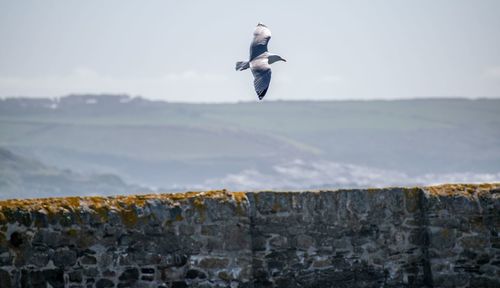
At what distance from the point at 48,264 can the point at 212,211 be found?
2045 mm

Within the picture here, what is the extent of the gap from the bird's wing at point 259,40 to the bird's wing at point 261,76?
3.56 feet

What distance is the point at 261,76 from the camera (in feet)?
63.3

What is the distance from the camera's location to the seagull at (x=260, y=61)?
62.4 feet

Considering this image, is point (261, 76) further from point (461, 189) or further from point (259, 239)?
point (461, 189)

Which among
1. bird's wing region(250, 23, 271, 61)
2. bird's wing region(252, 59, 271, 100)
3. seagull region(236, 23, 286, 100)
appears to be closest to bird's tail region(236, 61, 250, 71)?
seagull region(236, 23, 286, 100)

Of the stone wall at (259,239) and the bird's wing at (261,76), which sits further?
the bird's wing at (261,76)

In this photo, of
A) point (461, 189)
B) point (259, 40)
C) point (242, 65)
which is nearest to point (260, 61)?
point (242, 65)

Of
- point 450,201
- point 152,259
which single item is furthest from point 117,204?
point 450,201

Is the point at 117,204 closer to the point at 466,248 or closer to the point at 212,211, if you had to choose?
the point at 212,211

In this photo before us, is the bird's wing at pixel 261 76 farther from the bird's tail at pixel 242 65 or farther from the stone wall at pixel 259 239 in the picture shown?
the stone wall at pixel 259 239

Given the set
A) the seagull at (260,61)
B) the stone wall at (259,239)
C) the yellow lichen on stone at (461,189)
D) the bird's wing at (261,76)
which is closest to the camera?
the stone wall at (259,239)

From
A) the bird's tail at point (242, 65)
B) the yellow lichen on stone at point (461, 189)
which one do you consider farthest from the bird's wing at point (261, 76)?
the yellow lichen on stone at point (461, 189)

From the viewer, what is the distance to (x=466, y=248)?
1744 centimetres

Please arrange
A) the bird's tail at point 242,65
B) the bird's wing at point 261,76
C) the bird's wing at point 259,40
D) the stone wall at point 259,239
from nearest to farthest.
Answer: the stone wall at point 259,239, the bird's wing at point 261,76, the bird's tail at point 242,65, the bird's wing at point 259,40
